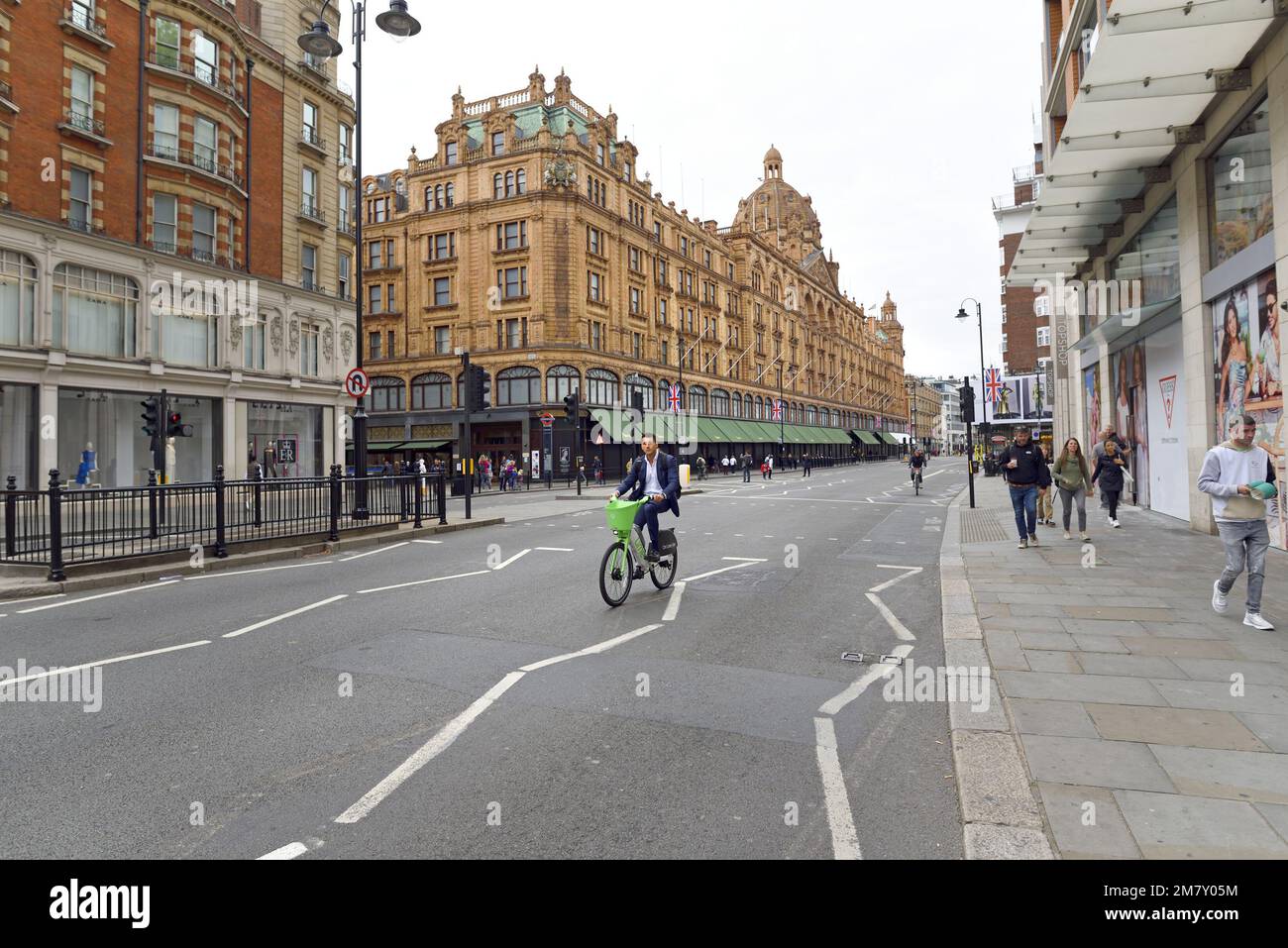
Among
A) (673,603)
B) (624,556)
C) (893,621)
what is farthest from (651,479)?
(893,621)

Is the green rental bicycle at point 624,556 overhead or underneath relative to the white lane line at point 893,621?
overhead

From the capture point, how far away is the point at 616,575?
7969 mm

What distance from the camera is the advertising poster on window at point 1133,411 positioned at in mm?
16891

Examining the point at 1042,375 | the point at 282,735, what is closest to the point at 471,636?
the point at 282,735

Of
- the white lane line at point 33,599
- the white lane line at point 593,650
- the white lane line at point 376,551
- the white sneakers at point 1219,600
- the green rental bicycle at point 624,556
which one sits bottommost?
the white lane line at point 593,650

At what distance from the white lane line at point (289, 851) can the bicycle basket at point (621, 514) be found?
16.8 ft

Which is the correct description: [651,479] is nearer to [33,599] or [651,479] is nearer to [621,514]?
[621,514]

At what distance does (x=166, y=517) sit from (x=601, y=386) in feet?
127

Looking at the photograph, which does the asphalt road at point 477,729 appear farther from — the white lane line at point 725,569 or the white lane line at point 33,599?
the white lane line at point 725,569

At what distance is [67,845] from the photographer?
2980 mm

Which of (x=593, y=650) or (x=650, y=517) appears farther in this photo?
(x=650, y=517)

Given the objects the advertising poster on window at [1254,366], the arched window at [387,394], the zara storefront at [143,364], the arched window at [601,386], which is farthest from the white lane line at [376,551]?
the arched window at [387,394]
